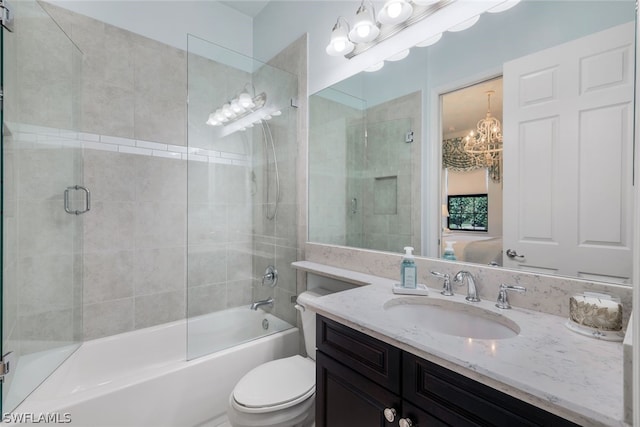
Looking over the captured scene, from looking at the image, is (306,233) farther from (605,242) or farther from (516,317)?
(605,242)

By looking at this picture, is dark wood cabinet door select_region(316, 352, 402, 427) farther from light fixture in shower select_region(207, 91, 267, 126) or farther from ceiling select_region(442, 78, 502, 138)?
light fixture in shower select_region(207, 91, 267, 126)

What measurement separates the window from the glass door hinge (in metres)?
1.98

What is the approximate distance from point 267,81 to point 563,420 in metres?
2.29

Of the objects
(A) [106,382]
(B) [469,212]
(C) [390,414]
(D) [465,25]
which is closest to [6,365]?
(A) [106,382]

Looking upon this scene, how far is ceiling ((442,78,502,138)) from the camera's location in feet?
3.75

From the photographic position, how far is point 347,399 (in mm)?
975

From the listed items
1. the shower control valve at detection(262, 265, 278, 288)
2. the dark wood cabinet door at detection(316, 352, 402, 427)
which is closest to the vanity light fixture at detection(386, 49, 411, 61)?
the dark wood cabinet door at detection(316, 352, 402, 427)

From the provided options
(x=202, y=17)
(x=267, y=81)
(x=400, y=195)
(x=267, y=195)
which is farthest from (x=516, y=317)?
(x=202, y=17)

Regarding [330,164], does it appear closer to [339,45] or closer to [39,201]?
[339,45]

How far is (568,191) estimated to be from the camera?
963 millimetres

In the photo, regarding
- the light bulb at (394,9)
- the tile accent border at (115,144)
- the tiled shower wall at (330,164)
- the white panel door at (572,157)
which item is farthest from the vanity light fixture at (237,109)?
the white panel door at (572,157)

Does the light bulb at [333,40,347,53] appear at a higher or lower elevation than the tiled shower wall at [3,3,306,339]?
higher

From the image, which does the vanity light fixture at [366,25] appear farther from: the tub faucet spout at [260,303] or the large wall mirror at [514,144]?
the tub faucet spout at [260,303]

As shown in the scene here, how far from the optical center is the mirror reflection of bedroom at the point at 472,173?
1138mm
